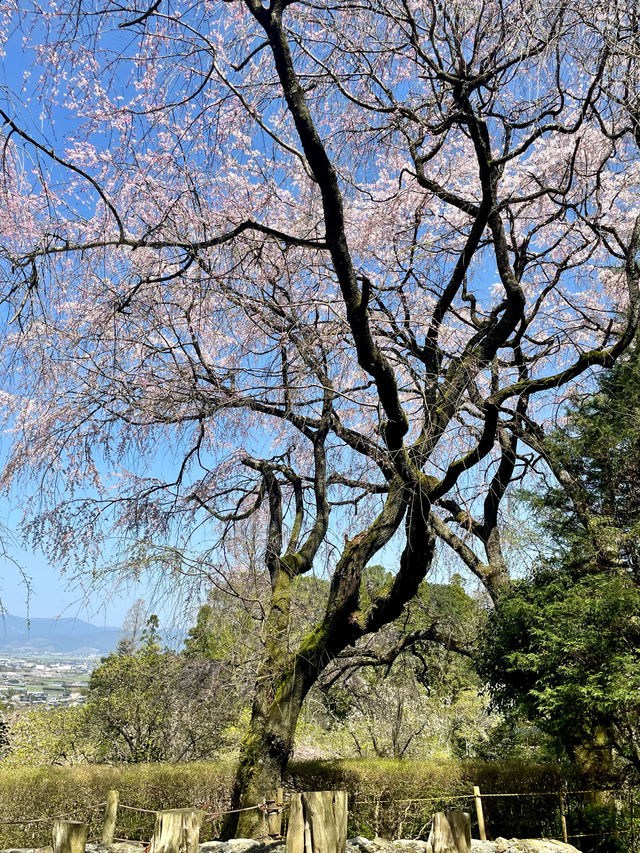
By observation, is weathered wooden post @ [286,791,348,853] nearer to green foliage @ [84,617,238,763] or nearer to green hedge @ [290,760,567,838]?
green hedge @ [290,760,567,838]

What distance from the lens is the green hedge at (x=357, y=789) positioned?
7.28 m

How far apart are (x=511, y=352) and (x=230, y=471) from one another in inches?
133

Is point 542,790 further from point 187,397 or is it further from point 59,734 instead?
point 59,734

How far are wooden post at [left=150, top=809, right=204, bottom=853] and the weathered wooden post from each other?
1.04 ft

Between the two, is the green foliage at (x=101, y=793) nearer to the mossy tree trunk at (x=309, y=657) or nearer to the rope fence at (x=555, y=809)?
the rope fence at (x=555, y=809)

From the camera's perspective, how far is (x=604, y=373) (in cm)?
657

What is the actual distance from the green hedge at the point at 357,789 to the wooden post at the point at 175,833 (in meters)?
5.96

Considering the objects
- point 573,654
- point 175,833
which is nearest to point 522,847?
point 573,654

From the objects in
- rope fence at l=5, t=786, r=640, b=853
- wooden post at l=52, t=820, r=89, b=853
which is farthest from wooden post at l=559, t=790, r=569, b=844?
wooden post at l=52, t=820, r=89, b=853

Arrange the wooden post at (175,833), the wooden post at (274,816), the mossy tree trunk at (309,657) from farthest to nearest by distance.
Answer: the mossy tree trunk at (309,657), the wooden post at (274,816), the wooden post at (175,833)

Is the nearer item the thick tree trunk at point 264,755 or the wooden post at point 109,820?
the thick tree trunk at point 264,755

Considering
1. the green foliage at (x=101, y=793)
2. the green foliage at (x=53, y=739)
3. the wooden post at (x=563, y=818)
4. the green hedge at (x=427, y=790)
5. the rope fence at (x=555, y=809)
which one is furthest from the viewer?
the green foliage at (x=53, y=739)

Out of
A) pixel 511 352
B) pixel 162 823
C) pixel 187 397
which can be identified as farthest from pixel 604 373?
pixel 162 823

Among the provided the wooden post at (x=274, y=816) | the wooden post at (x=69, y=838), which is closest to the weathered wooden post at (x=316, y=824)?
the wooden post at (x=69, y=838)
